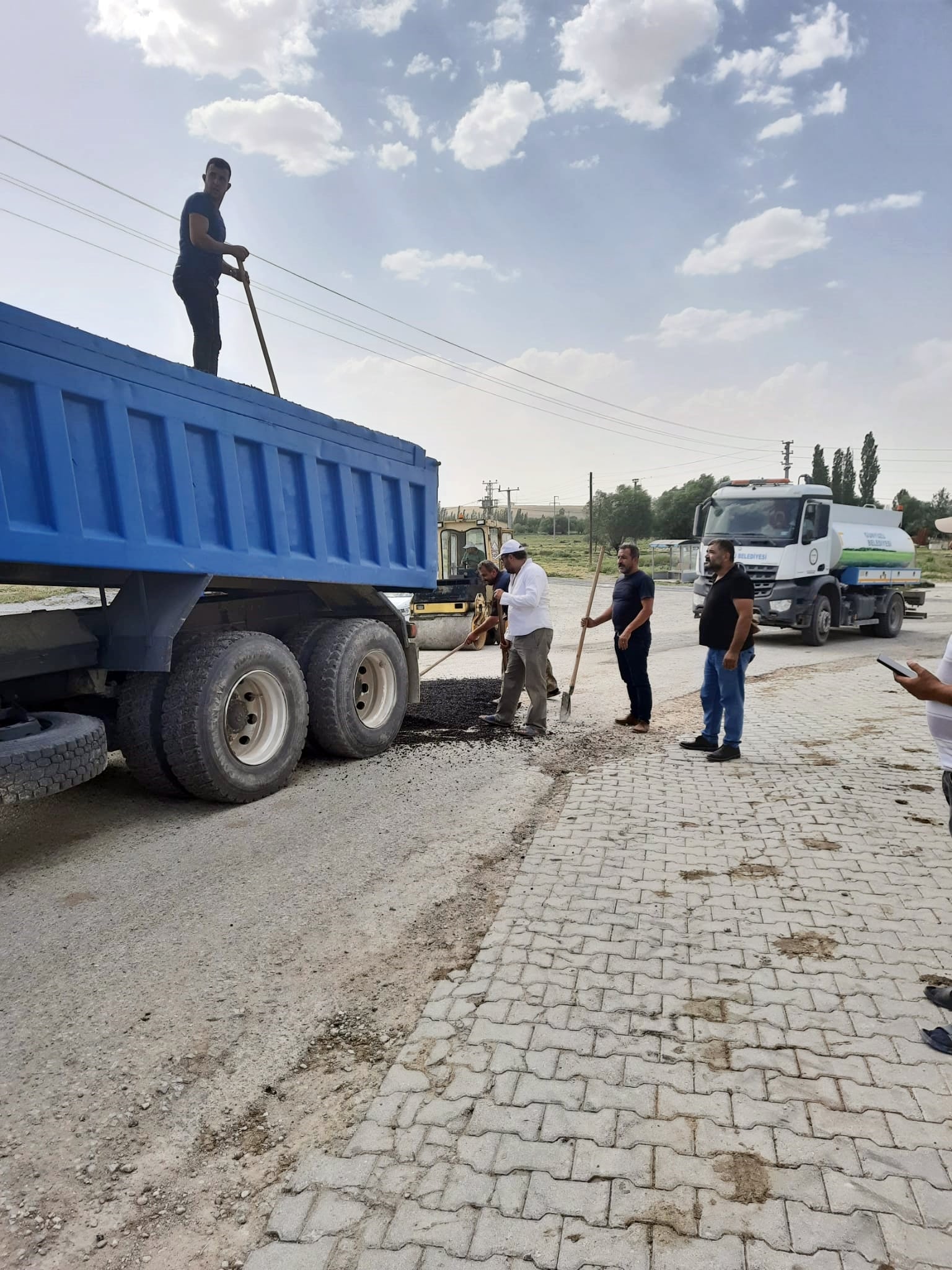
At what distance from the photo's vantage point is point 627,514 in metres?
82.0

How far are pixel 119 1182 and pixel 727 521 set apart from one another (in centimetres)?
1379

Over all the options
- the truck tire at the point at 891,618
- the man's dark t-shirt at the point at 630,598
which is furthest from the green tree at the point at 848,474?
the man's dark t-shirt at the point at 630,598

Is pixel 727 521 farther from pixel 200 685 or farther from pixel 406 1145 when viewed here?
pixel 406 1145

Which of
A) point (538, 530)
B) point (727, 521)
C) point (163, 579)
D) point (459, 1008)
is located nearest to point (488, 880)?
point (459, 1008)

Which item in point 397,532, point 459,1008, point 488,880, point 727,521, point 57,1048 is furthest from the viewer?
point 727,521

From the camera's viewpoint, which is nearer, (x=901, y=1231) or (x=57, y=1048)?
(x=901, y=1231)

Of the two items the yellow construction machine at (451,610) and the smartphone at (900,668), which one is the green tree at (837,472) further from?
the smartphone at (900,668)

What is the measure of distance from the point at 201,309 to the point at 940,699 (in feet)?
17.7

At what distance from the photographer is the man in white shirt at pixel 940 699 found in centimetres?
260

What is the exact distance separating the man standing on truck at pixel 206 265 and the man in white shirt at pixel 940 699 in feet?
16.8

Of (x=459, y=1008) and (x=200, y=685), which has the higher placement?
(x=200, y=685)

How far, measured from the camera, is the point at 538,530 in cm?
12388

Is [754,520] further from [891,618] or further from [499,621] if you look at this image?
[499,621]

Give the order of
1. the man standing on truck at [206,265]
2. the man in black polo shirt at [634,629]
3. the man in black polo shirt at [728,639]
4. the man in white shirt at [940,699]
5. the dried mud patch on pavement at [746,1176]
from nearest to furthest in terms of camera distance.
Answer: the dried mud patch on pavement at [746,1176], the man in white shirt at [940,699], the man standing on truck at [206,265], the man in black polo shirt at [728,639], the man in black polo shirt at [634,629]
